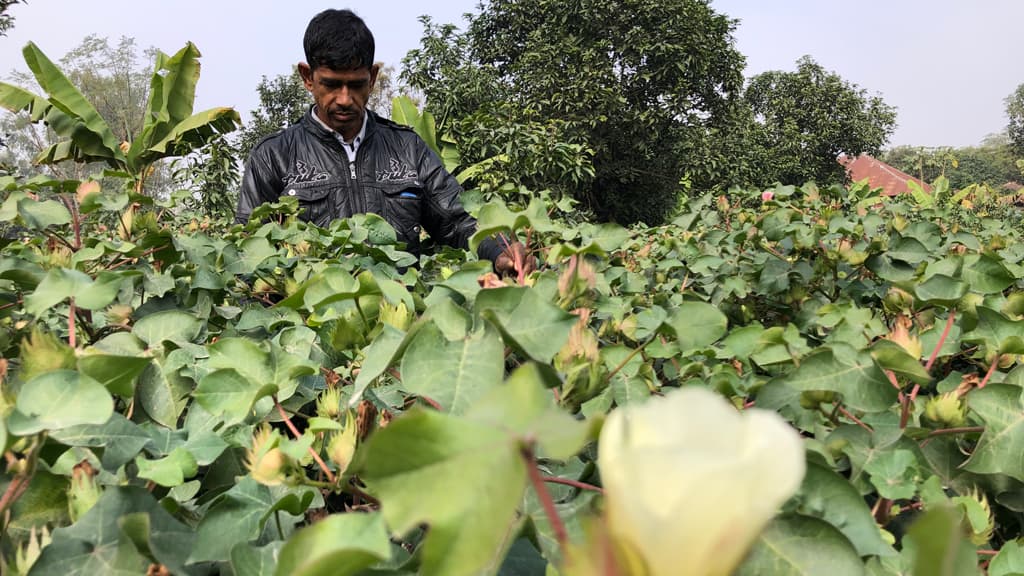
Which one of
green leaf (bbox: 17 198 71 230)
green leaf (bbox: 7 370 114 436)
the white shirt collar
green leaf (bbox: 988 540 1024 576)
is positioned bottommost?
green leaf (bbox: 988 540 1024 576)

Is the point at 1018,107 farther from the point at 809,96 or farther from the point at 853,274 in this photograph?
the point at 853,274

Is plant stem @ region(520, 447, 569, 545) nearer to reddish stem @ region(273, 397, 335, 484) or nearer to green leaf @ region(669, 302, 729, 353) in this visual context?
reddish stem @ region(273, 397, 335, 484)

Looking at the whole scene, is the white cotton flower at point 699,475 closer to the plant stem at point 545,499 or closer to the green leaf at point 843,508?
the plant stem at point 545,499

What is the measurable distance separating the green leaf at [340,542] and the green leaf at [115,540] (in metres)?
0.09

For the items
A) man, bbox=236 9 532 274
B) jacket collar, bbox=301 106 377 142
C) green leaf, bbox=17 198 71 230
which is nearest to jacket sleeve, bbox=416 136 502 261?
man, bbox=236 9 532 274

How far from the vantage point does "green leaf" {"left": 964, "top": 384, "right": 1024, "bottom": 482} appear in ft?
1.33

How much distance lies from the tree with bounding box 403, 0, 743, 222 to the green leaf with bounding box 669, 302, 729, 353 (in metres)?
10.4

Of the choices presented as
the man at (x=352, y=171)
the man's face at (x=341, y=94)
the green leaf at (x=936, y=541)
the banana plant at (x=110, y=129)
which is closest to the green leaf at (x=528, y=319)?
the green leaf at (x=936, y=541)

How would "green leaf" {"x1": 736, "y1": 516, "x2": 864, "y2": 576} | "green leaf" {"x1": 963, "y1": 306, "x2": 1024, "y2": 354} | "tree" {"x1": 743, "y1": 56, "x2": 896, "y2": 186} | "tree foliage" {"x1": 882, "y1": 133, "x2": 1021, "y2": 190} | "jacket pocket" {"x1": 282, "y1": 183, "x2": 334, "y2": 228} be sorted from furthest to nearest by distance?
"tree foliage" {"x1": 882, "y1": 133, "x2": 1021, "y2": 190} < "tree" {"x1": 743, "y1": 56, "x2": 896, "y2": 186} < "jacket pocket" {"x1": 282, "y1": 183, "x2": 334, "y2": 228} < "green leaf" {"x1": 963, "y1": 306, "x2": 1024, "y2": 354} < "green leaf" {"x1": 736, "y1": 516, "x2": 864, "y2": 576}

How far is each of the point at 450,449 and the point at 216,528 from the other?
0.21 metres

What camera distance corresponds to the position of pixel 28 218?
2.24ft

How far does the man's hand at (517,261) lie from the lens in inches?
21.2

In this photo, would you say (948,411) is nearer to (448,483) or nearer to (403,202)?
(448,483)

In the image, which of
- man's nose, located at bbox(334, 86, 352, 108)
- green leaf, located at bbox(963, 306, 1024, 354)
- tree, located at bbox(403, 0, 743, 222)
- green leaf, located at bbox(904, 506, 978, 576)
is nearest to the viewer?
green leaf, located at bbox(904, 506, 978, 576)
